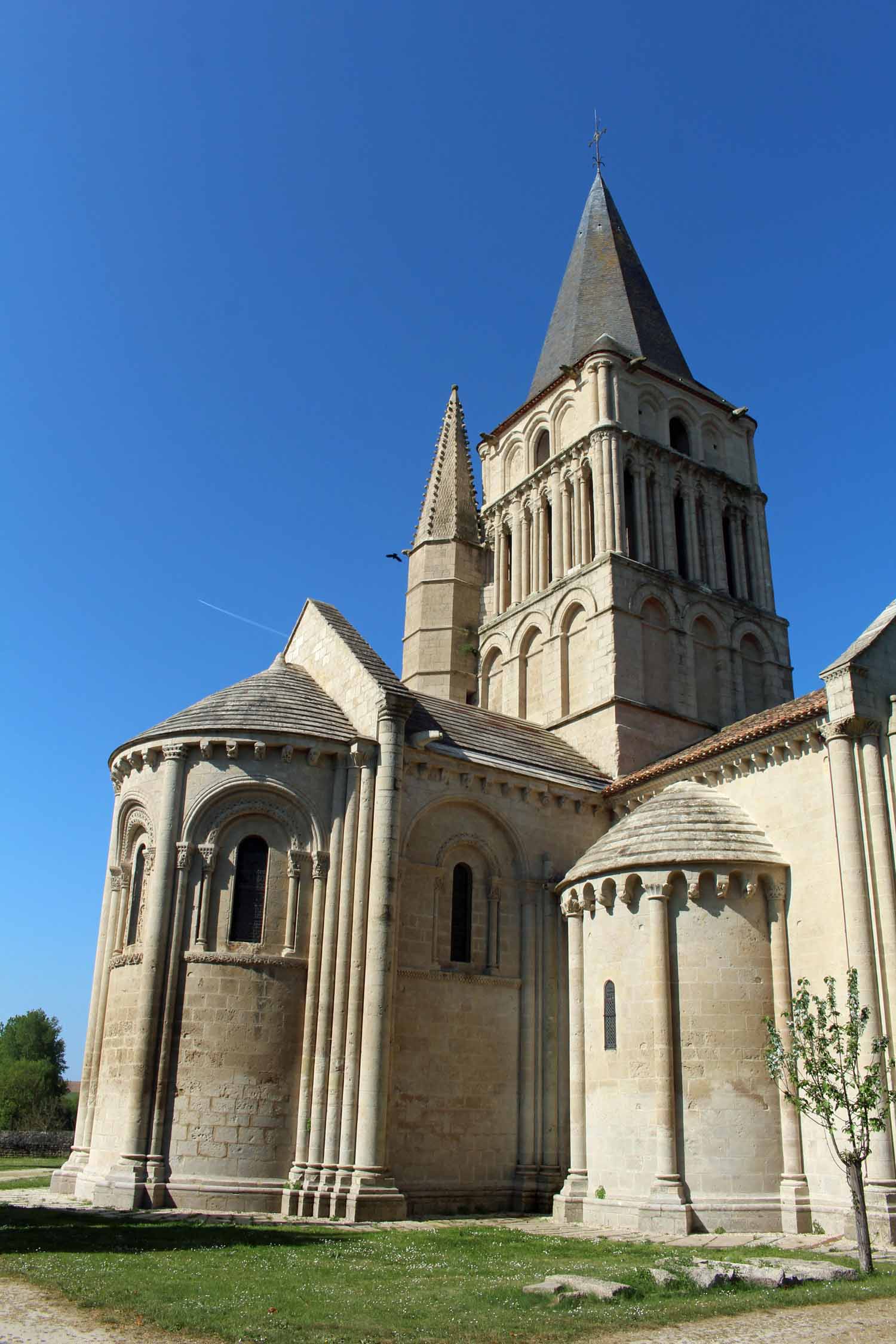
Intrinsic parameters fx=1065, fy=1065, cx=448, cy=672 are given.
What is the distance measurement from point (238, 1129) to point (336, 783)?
628 cm

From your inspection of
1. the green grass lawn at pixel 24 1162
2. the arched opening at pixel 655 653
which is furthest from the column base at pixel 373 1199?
the arched opening at pixel 655 653

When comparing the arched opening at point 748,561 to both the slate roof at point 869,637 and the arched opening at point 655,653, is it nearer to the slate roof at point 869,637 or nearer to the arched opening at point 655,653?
the arched opening at point 655,653

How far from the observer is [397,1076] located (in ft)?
63.8

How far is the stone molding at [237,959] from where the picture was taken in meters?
19.1

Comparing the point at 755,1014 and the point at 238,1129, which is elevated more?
the point at 755,1014

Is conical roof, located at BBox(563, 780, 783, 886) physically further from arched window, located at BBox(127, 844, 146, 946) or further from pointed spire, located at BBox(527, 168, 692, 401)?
pointed spire, located at BBox(527, 168, 692, 401)

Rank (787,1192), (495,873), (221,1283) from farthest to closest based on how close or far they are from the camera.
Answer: (495,873), (787,1192), (221,1283)

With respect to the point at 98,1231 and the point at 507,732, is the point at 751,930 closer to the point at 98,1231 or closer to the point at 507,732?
the point at 507,732

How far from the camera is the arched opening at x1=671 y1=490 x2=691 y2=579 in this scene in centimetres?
3128

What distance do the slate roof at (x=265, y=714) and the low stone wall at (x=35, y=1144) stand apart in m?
20.6

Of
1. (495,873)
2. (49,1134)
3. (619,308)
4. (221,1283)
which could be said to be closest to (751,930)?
(495,873)

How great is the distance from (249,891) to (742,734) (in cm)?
987

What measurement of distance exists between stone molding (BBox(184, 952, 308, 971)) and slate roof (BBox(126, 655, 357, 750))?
161 inches

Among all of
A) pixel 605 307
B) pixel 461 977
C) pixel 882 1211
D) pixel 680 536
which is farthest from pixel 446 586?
pixel 882 1211
